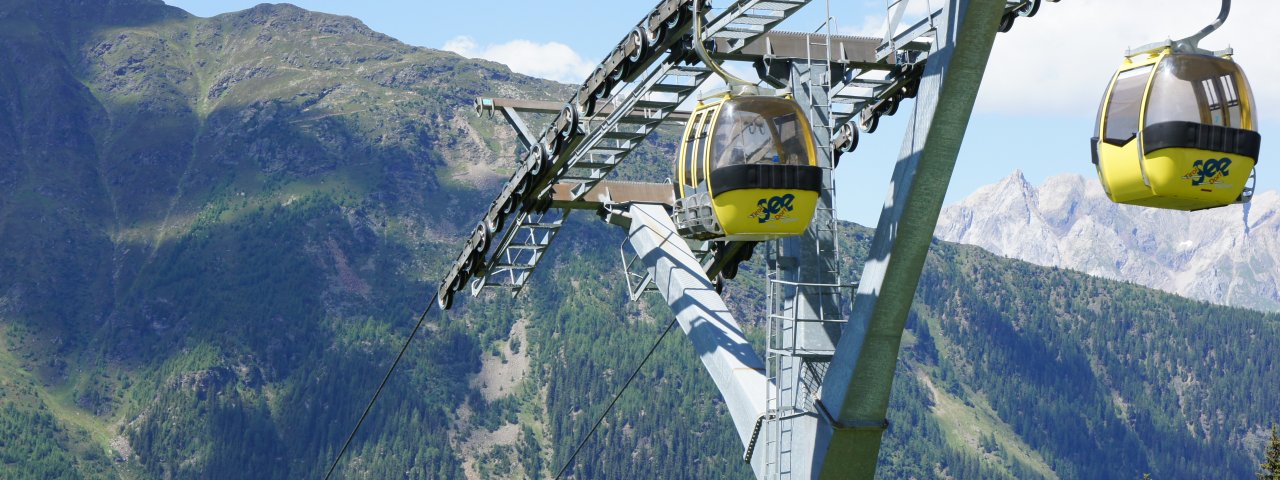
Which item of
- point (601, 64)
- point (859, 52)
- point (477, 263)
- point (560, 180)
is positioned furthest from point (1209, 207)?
point (477, 263)

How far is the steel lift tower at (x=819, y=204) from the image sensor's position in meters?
15.0

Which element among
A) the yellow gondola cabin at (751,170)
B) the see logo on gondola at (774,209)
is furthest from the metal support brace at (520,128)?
the see logo on gondola at (774,209)

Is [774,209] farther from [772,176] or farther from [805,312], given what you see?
[805,312]

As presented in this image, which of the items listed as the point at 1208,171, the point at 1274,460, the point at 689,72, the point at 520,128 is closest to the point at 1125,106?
the point at 1208,171

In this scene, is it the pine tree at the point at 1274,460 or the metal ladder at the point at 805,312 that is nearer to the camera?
the metal ladder at the point at 805,312

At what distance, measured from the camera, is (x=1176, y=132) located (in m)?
13.4

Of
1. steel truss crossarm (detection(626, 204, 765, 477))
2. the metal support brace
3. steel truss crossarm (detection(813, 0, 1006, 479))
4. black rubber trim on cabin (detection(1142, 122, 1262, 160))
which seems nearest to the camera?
black rubber trim on cabin (detection(1142, 122, 1262, 160))

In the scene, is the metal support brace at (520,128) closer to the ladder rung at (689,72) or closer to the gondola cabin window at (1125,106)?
the ladder rung at (689,72)

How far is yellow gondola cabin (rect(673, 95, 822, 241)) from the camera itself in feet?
52.9

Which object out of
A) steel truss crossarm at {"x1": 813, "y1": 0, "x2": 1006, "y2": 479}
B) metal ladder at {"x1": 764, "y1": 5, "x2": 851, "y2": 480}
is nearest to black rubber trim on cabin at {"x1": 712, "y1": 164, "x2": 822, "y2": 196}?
steel truss crossarm at {"x1": 813, "y1": 0, "x2": 1006, "y2": 479}

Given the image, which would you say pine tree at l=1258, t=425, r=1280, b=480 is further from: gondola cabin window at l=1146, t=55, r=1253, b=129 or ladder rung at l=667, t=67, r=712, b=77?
gondola cabin window at l=1146, t=55, r=1253, b=129

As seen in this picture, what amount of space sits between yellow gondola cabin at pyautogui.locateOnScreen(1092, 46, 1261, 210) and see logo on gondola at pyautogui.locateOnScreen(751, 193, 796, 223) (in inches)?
130

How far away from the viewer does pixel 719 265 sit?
25391 millimetres

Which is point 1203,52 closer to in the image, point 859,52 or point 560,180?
point 859,52
